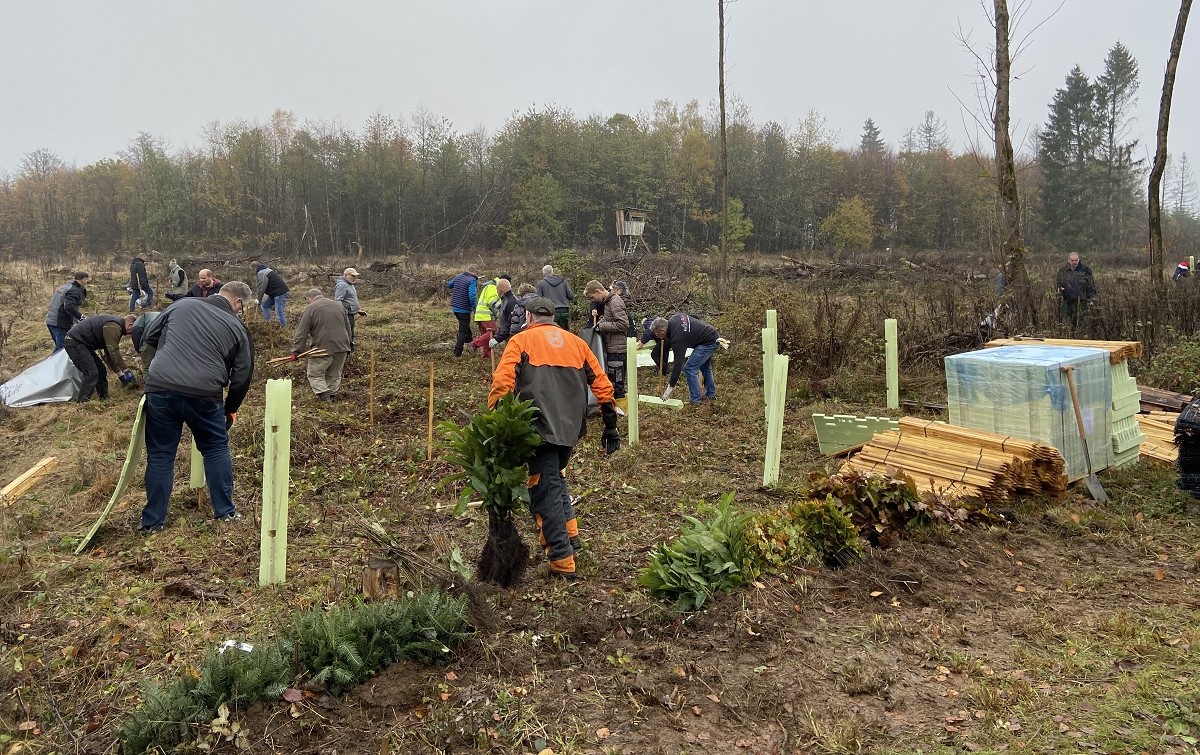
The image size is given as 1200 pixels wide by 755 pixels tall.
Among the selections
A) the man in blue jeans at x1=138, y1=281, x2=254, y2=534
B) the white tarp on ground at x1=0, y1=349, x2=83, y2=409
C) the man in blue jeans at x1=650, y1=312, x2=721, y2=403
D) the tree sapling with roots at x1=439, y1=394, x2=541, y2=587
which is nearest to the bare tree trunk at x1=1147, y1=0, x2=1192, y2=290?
the man in blue jeans at x1=650, y1=312, x2=721, y2=403

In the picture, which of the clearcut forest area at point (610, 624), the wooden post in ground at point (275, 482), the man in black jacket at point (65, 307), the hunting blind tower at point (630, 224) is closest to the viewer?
the clearcut forest area at point (610, 624)

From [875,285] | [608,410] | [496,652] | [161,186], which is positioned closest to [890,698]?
[496,652]

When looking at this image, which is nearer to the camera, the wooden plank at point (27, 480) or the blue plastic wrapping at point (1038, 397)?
the blue plastic wrapping at point (1038, 397)

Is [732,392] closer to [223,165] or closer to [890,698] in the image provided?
[890,698]

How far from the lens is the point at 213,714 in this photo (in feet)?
9.77

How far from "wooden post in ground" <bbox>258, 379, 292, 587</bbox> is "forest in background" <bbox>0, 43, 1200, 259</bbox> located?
35.7m

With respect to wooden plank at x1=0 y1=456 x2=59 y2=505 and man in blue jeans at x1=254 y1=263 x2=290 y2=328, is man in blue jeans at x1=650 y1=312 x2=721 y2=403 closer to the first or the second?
wooden plank at x1=0 y1=456 x2=59 y2=505

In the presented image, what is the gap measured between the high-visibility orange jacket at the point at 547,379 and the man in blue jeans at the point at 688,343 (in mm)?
5105

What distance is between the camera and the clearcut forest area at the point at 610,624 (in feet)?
9.95

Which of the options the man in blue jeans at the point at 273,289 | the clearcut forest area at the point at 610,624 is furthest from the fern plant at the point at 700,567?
the man in blue jeans at the point at 273,289

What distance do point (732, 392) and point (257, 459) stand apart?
21.3 ft

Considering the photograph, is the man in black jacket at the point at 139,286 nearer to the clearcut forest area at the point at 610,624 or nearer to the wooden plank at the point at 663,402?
the clearcut forest area at the point at 610,624

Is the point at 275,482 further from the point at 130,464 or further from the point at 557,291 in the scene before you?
the point at 557,291

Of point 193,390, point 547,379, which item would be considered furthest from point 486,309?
point 547,379
